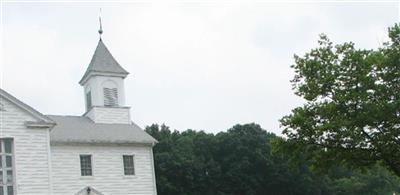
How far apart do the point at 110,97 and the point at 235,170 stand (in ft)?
73.6

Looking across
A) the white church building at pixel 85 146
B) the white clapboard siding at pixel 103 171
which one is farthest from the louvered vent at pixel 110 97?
the white clapboard siding at pixel 103 171

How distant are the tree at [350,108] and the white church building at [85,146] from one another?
1275 cm

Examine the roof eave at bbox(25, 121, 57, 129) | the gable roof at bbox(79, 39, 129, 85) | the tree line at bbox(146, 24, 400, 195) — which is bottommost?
the tree line at bbox(146, 24, 400, 195)

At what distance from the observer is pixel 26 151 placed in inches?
1184

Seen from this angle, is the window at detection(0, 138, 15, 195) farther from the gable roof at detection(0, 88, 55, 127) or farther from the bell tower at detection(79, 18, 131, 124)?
the bell tower at detection(79, 18, 131, 124)

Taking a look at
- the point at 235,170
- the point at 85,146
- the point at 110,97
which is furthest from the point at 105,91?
the point at 235,170

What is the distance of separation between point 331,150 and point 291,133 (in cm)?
147

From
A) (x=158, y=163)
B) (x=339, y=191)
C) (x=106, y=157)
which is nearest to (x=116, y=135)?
(x=106, y=157)

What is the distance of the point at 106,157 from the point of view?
34281mm

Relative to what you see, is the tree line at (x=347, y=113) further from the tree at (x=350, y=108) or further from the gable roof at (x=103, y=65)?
the gable roof at (x=103, y=65)

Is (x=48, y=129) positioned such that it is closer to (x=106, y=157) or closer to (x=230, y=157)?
(x=106, y=157)

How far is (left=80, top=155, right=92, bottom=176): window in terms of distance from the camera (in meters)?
33.6

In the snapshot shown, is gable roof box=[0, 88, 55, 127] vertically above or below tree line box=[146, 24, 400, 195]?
above

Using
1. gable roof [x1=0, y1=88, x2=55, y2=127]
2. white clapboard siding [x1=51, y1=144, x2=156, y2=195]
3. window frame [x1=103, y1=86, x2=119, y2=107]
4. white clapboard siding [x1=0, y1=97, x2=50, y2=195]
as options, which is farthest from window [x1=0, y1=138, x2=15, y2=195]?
window frame [x1=103, y1=86, x2=119, y2=107]
